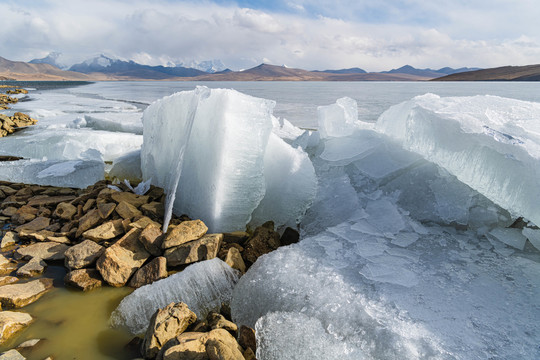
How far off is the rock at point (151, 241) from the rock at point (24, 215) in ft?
5.09

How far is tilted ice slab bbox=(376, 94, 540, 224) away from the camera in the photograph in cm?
201

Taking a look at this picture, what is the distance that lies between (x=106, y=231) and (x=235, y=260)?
1065 mm

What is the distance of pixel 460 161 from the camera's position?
2.33 metres

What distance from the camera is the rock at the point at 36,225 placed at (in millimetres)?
2875

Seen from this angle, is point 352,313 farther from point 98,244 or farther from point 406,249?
point 98,244

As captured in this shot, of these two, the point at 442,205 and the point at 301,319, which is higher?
the point at 442,205

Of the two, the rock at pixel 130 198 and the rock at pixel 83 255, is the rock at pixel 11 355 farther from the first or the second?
the rock at pixel 130 198

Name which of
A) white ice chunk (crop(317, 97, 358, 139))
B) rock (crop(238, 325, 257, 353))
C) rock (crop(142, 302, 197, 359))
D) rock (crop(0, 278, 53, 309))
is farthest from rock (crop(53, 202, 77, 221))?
white ice chunk (crop(317, 97, 358, 139))

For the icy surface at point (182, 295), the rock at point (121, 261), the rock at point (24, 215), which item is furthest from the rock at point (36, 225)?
the icy surface at point (182, 295)

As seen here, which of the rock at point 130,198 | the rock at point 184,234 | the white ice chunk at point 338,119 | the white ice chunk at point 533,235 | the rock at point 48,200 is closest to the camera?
the white ice chunk at point 533,235

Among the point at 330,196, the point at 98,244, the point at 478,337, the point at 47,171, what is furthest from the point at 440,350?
the point at 47,171

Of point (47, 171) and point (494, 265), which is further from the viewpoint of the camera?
point (47, 171)

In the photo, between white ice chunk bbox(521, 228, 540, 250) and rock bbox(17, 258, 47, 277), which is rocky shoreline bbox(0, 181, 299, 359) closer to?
rock bbox(17, 258, 47, 277)

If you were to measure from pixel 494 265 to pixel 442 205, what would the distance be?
2.06 feet
